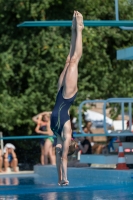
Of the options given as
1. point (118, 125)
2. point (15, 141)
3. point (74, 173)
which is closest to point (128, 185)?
point (74, 173)

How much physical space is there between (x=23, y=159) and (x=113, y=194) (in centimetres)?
788

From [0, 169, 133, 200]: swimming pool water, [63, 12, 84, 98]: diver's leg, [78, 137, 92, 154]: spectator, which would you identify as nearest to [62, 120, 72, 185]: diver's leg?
[0, 169, 133, 200]: swimming pool water

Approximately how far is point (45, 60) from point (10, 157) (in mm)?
→ 4525

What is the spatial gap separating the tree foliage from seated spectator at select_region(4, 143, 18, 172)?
297 centimetres

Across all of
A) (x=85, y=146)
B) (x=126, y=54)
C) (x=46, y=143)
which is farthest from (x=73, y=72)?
(x=46, y=143)

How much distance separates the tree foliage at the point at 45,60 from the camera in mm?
19578

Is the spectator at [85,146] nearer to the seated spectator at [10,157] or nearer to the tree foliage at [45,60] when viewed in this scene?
the seated spectator at [10,157]

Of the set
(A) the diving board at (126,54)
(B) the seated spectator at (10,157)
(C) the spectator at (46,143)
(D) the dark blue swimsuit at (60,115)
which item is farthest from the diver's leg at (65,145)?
(B) the seated spectator at (10,157)

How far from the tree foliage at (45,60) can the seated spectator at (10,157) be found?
2973mm

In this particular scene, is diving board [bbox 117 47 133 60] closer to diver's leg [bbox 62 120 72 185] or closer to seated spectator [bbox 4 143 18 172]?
seated spectator [bbox 4 143 18 172]

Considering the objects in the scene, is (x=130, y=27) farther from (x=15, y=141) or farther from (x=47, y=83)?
(x=47, y=83)

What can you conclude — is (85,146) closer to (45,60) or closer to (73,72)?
(73,72)

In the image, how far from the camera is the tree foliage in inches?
771

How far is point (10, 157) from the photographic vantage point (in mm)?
16297
